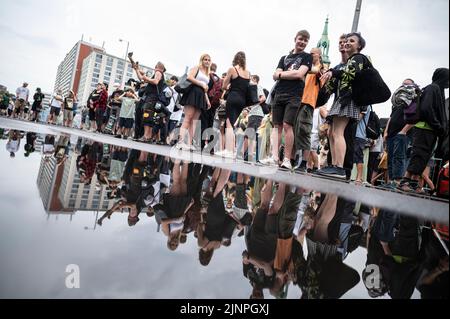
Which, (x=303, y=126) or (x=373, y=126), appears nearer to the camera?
(x=303, y=126)

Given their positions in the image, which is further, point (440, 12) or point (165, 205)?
point (440, 12)

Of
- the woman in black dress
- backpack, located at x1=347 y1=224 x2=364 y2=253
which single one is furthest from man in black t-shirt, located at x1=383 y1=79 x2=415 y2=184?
backpack, located at x1=347 y1=224 x2=364 y2=253

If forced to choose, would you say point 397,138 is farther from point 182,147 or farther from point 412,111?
point 182,147

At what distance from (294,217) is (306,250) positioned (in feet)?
1.93

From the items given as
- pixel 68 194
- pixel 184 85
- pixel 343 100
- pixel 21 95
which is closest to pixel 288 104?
pixel 343 100

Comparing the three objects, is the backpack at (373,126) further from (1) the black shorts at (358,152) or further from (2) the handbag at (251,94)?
(2) the handbag at (251,94)

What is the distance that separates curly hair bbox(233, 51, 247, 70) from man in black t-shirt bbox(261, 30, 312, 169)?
108 centimetres

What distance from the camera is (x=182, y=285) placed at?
0.74 m

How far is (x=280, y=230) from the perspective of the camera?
142cm

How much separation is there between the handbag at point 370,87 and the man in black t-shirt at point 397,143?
115cm

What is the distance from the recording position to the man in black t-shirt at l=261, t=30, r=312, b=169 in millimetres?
4802

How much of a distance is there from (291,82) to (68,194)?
13.0ft

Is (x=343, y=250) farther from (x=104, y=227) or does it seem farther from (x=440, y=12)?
(x=440, y=12)
